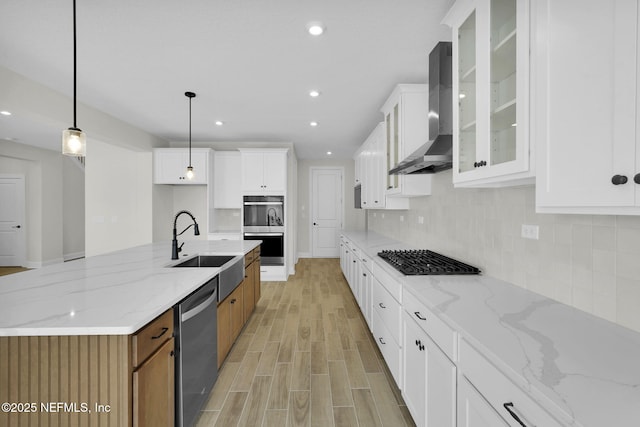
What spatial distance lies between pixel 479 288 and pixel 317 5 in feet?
6.60

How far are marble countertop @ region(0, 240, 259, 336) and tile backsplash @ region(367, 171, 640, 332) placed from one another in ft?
6.16

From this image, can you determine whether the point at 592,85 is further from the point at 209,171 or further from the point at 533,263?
the point at 209,171

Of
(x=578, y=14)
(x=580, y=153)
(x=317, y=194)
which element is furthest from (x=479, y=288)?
(x=317, y=194)

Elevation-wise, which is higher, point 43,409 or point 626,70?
point 626,70

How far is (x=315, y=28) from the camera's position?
2.08 metres

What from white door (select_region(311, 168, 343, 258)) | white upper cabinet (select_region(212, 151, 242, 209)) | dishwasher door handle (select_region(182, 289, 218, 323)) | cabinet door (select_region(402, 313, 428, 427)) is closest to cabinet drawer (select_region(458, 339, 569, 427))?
cabinet door (select_region(402, 313, 428, 427))

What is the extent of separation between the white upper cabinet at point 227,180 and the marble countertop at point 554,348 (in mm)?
4541

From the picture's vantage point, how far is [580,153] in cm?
94

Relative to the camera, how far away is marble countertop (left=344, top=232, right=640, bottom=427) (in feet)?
2.27

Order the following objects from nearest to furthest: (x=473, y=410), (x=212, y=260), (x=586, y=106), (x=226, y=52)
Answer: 1. (x=586, y=106)
2. (x=473, y=410)
3. (x=226, y=52)
4. (x=212, y=260)

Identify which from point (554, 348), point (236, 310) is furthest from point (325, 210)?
point (554, 348)

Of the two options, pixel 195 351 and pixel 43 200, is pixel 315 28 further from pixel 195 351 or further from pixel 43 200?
pixel 43 200

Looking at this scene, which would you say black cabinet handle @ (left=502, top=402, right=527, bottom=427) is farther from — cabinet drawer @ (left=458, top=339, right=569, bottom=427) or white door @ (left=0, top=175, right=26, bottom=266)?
white door @ (left=0, top=175, right=26, bottom=266)

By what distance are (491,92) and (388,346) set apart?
1.84 metres
